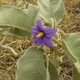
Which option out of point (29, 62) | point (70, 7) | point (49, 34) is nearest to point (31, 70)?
point (29, 62)

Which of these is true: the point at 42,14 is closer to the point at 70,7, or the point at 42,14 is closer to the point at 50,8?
the point at 50,8

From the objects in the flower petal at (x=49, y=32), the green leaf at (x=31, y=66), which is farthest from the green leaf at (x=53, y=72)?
the flower petal at (x=49, y=32)

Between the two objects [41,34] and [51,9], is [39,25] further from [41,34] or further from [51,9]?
[51,9]

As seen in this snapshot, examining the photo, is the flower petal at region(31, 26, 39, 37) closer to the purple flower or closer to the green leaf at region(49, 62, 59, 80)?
the purple flower

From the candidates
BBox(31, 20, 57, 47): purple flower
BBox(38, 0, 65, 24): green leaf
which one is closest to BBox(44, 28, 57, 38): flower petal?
BBox(31, 20, 57, 47): purple flower

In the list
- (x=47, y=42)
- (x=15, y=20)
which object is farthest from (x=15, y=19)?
(x=47, y=42)
